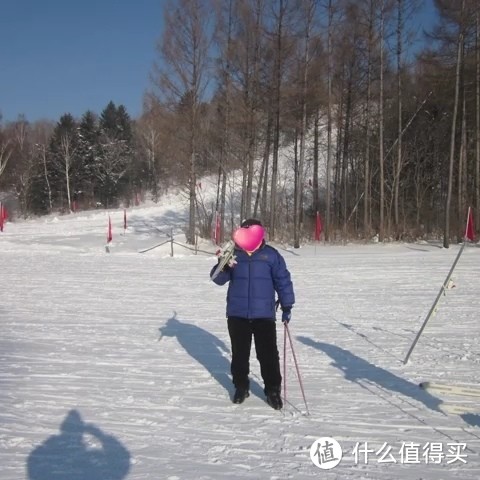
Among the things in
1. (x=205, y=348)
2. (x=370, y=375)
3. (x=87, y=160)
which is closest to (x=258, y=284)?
(x=370, y=375)

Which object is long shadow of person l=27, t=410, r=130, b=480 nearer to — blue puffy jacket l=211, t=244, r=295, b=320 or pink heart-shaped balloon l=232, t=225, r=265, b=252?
blue puffy jacket l=211, t=244, r=295, b=320

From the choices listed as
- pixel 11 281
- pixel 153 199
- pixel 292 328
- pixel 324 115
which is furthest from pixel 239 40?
pixel 153 199

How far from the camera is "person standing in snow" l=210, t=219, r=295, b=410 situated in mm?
5164

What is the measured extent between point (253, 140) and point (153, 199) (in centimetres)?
3352

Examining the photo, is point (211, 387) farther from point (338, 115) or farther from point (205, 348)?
point (338, 115)

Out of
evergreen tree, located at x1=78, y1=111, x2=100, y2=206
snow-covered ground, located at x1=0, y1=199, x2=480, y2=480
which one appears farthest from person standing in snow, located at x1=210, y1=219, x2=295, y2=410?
evergreen tree, located at x1=78, y1=111, x2=100, y2=206

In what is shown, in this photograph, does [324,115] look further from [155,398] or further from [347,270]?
[155,398]

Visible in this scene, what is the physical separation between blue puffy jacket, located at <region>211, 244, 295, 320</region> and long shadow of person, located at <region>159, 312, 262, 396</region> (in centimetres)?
100

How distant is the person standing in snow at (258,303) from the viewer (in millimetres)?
5164

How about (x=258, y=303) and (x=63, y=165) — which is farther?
(x=63, y=165)

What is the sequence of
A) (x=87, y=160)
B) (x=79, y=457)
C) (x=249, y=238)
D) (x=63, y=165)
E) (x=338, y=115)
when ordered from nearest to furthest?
(x=79, y=457) < (x=249, y=238) < (x=338, y=115) < (x=63, y=165) < (x=87, y=160)

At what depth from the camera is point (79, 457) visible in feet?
13.2

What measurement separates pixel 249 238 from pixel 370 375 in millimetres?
2415

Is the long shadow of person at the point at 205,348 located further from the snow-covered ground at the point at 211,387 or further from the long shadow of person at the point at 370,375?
the long shadow of person at the point at 370,375
